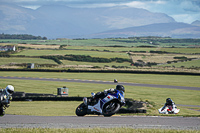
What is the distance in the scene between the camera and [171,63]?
104m

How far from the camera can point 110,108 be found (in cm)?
1636

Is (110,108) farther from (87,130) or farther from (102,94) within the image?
(87,130)

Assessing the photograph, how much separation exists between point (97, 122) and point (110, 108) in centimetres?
92

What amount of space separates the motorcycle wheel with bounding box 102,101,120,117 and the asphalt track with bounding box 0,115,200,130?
1.42ft

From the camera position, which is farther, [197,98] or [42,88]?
[42,88]

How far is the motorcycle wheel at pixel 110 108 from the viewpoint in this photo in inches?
632

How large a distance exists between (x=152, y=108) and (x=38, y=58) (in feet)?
270

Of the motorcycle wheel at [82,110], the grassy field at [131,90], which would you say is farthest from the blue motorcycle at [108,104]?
the grassy field at [131,90]

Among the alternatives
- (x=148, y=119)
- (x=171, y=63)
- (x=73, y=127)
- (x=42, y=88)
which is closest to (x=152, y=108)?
(x=148, y=119)

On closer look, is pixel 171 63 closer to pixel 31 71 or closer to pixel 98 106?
pixel 31 71

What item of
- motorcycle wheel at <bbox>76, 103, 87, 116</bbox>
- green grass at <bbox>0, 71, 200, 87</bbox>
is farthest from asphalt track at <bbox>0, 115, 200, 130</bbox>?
green grass at <bbox>0, 71, 200, 87</bbox>

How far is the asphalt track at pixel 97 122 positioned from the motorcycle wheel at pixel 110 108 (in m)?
0.43

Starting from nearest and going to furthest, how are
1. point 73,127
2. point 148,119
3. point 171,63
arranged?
point 73,127 → point 148,119 → point 171,63

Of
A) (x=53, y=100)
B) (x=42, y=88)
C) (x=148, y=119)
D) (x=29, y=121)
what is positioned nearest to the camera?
(x=29, y=121)
